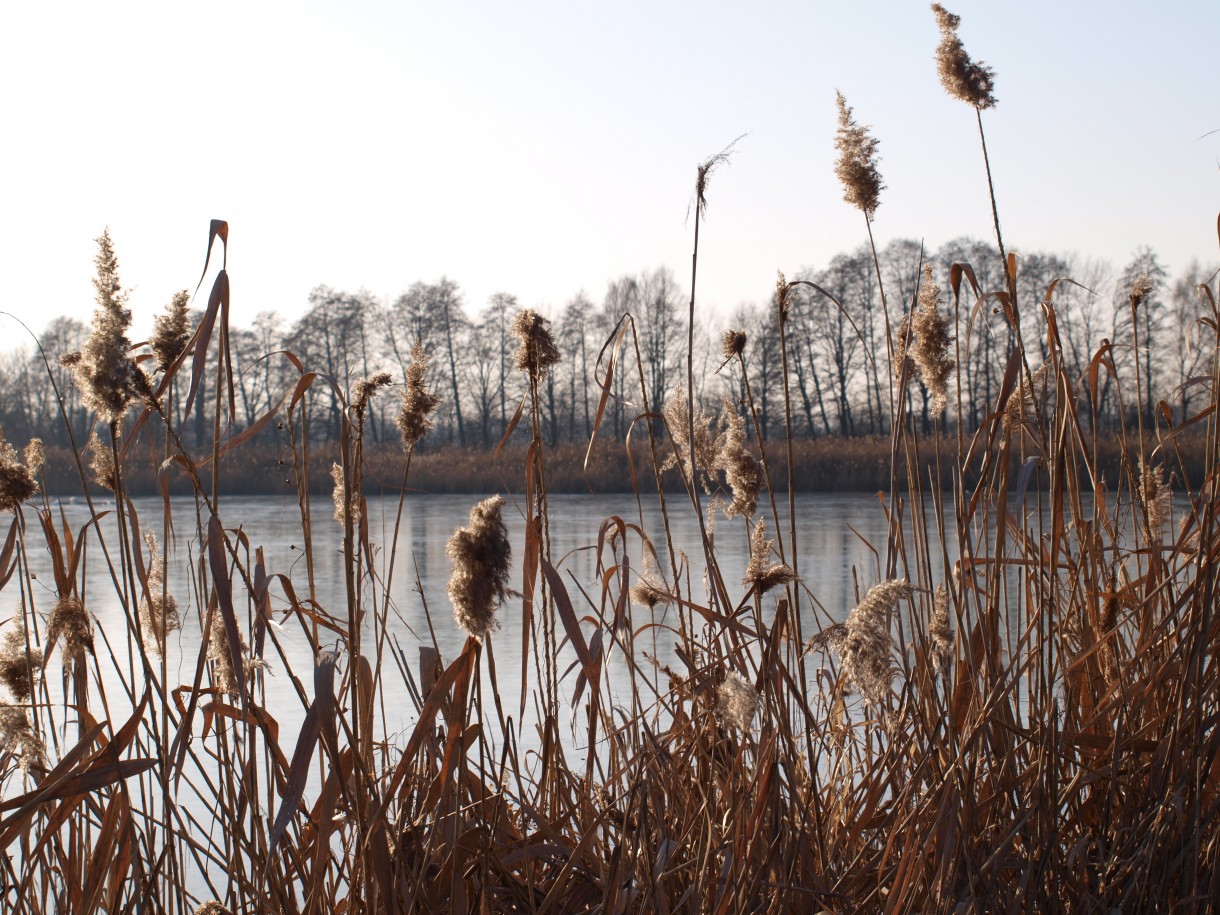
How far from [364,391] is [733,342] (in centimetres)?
62

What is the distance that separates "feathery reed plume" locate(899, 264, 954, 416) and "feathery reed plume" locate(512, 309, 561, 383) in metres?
0.55

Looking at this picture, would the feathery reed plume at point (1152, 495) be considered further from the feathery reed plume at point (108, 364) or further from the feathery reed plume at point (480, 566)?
the feathery reed plume at point (108, 364)

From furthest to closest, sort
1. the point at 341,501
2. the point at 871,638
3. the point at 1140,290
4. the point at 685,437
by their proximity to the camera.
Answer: the point at 1140,290 < the point at 685,437 < the point at 341,501 < the point at 871,638

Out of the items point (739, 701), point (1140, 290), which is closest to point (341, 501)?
point (739, 701)

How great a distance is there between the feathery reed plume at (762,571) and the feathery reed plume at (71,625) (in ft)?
3.12

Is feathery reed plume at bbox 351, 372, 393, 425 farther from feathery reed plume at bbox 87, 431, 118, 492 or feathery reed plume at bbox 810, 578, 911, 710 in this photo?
feathery reed plume at bbox 810, 578, 911, 710

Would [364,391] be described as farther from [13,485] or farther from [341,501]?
[13,485]

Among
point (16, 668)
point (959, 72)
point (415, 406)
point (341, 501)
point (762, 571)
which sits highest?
point (959, 72)

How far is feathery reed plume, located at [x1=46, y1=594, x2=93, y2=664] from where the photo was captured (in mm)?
1559

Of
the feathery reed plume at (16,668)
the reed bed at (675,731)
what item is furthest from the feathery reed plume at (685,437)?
the feathery reed plume at (16,668)

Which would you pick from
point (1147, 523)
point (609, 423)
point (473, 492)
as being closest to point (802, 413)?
point (609, 423)

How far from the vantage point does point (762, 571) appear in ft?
5.19

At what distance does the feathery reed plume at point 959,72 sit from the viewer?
5.93 ft

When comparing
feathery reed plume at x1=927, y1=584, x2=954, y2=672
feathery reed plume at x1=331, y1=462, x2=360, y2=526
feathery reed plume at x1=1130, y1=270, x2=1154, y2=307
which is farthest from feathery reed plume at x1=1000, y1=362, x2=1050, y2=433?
feathery reed plume at x1=331, y1=462, x2=360, y2=526
